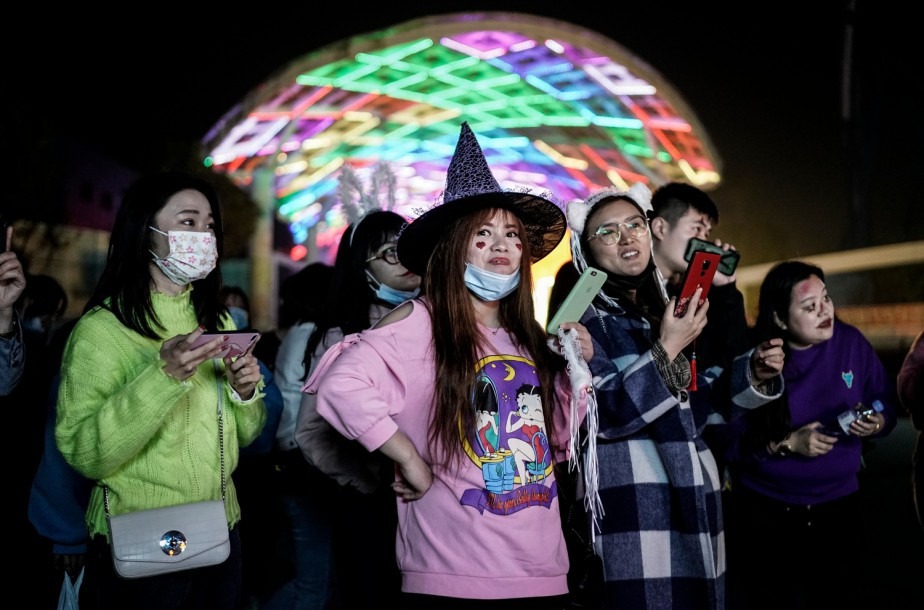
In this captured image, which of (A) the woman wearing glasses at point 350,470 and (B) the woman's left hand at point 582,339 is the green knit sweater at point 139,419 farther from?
(B) the woman's left hand at point 582,339

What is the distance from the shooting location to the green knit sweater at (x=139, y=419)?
2166 mm

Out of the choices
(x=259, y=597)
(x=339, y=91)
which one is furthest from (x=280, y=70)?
(x=259, y=597)

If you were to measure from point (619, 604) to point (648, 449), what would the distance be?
555mm

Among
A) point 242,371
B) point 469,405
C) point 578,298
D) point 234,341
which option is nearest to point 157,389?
point 234,341

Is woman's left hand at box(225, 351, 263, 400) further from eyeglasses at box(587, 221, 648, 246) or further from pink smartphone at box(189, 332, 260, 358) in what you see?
eyeglasses at box(587, 221, 648, 246)

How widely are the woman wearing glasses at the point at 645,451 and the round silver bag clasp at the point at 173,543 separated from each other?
1.31 meters

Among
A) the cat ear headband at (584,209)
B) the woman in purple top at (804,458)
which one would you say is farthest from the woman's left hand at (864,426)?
the cat ear headband at (584,209)

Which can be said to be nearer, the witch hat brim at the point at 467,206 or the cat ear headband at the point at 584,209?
the witch hat brim at the point at 467,206

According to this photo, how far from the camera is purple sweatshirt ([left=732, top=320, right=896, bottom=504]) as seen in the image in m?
3.44

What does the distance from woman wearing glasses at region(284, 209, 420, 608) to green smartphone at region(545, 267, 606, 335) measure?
3.42ft

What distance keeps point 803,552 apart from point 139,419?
2.91m

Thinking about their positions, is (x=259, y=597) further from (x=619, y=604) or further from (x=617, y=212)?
(x=617, y=212)

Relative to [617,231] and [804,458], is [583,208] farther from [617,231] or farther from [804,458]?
[804,458]

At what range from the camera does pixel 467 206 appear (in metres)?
2.50
